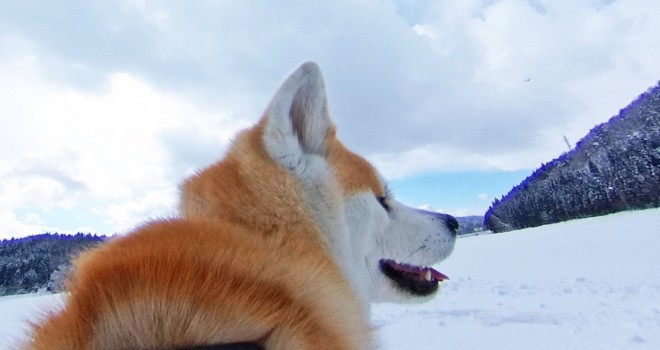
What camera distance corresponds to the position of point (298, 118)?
2129mm

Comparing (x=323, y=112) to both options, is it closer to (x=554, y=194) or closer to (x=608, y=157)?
(x=608, y=157)

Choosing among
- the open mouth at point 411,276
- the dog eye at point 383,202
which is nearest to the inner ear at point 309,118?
the dog eye at point 383,202

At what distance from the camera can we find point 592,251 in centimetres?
1697

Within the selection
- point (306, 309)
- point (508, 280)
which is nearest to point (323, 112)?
point (306, 309)

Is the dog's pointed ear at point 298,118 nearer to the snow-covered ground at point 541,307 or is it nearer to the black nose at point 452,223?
the snow-covered ground at point 541,307

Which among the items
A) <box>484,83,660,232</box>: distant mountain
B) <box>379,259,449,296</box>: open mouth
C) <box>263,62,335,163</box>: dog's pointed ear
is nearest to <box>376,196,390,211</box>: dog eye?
<box>379,259,449,296</box>: open mouth

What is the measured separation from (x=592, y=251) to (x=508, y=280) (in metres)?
5.83

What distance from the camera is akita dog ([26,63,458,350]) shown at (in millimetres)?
1016

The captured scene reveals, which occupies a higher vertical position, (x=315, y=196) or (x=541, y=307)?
(x=315, y=196)

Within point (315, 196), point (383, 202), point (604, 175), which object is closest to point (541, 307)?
point (383, 202)

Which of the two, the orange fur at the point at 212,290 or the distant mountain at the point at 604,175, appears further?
the distant mountain at the point at 604,175

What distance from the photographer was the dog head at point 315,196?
5.78ft

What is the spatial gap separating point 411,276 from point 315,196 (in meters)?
0.93

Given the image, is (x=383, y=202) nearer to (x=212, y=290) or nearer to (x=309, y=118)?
(x=309, y=118)
